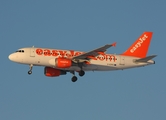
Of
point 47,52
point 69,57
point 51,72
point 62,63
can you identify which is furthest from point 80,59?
point 51,72

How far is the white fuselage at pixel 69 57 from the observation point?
225ft

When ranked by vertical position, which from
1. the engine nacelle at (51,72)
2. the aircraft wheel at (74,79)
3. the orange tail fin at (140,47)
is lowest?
the aircraft wheel at (74,79)

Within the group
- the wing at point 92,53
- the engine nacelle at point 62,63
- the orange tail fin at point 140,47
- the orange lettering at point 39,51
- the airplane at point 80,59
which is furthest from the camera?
the orange tail fin at point 140,47

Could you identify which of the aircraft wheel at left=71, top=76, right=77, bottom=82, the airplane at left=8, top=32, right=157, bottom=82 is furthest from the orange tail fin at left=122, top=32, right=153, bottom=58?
the aircraft wheel at left=71, top=76, right=77, bottom=82

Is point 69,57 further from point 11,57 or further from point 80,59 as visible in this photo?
point 11,57

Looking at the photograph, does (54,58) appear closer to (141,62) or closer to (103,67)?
(103,67)

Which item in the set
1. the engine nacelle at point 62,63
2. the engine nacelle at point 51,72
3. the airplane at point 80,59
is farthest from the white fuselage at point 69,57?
the engine nacelle at point 51,72

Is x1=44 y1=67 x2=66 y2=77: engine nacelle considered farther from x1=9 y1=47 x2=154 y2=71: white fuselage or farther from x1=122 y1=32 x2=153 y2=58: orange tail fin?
x1=122 y1=32 x2=153 y2=58: orange tail fin

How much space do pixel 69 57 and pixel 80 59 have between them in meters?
1.63

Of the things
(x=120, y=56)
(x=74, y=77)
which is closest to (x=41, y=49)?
(x=74, y=77)

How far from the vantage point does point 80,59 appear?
70.2 metres

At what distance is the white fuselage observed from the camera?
225 feet

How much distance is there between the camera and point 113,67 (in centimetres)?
7325

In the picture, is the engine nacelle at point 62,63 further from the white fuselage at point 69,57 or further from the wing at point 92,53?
the wing at point 92,53
